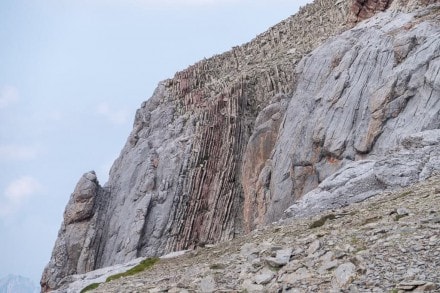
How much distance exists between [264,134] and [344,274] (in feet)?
119

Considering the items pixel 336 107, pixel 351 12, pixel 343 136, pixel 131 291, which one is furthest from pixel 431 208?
pixel 351 12

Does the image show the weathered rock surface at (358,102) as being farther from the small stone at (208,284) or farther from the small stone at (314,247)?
the small stone at (208,284)

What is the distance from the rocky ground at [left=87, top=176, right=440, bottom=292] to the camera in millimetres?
15375

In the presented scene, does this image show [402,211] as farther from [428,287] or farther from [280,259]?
[428,287]

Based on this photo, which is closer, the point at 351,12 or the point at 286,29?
the point at 351,12

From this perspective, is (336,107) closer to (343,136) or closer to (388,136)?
(343,136)

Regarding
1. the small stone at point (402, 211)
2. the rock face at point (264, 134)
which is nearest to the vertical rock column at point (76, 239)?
the rock face at point (264, 134)

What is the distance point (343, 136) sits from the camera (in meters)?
40.1

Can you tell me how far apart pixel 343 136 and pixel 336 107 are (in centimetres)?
324

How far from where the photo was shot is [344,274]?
16.0 metres

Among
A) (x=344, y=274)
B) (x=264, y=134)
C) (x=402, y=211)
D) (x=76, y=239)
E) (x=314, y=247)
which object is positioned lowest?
(x=344, y=274)

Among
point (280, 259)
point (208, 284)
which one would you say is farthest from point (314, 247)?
point (208, 284)

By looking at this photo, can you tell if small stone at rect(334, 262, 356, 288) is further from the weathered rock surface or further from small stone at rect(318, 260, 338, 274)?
the weathered rock surface

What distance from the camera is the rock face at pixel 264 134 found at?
120 feet
